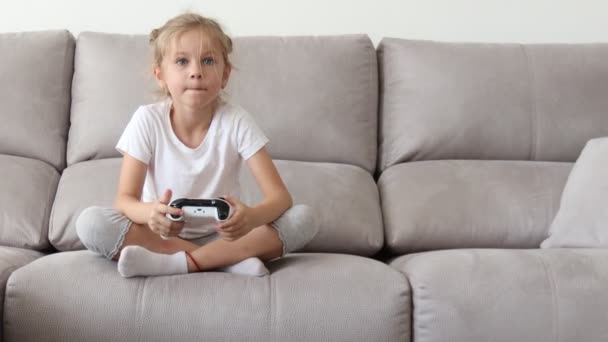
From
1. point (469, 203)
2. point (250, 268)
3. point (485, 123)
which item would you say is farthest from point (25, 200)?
point (485, 123)

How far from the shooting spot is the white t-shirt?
2.08m

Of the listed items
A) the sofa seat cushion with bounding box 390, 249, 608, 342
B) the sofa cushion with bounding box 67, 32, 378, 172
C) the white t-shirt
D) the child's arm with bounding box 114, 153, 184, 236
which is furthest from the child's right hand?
the sofa cushion with bounding box 67, 32, 378, 172

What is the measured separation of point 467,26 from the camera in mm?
2986

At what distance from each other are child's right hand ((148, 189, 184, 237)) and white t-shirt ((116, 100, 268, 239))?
0.71ft

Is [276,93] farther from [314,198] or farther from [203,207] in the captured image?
[203,207]

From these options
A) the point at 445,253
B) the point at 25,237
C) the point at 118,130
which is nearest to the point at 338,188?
the point at 445,253

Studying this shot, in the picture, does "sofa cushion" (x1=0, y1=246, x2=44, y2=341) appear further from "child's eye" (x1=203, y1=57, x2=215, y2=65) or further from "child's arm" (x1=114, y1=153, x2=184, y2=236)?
"child's eye" (x1=203, y1=57, x2=215, y2=65)

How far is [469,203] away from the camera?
2.43 meters

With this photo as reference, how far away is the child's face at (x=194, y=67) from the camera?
6.58ft

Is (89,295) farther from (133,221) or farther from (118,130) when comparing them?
(118,130)

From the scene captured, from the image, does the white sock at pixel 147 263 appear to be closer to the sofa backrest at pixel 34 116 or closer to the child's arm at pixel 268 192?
Answer: the child's arm at pixel 268 192

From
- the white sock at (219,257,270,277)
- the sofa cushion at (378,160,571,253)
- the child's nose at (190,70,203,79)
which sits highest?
the child's nose at (190,70,203,79)

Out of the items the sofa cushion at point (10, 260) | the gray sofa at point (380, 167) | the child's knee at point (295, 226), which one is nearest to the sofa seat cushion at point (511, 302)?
the gray sofa at point (380, 167)

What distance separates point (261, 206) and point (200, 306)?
0.97ft
